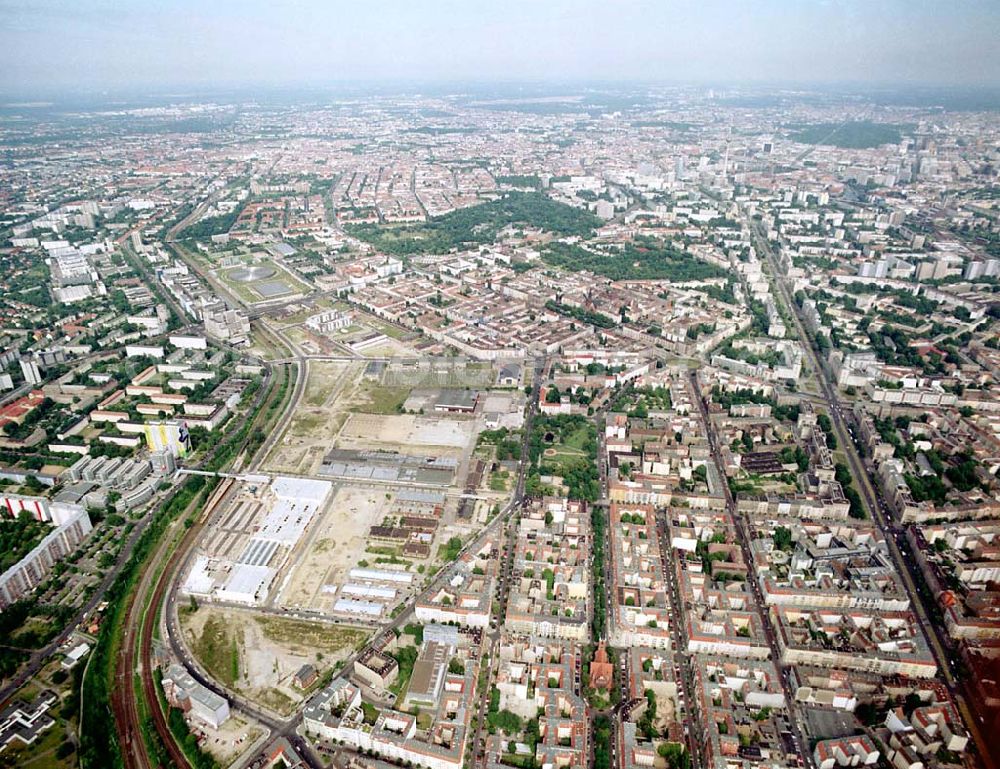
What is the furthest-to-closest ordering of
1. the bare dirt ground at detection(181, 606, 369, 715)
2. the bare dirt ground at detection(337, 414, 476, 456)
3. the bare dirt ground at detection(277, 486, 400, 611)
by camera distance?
the bare dirt ground at detection(337, 414, 476, 456) → the bare dirt ground at detection(277, 486, 400, 611) → the bare dirt ground at detection(181, 606, 369, 715)

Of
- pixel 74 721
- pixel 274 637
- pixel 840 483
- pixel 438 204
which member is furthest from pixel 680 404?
pixel 438 204

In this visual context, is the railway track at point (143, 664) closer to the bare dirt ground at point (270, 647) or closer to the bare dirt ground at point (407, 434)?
the bare dirt ground at point (270, 647)

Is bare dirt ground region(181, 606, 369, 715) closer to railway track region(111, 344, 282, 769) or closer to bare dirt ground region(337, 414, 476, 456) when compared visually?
railway track region(111, 344, 282, 769)

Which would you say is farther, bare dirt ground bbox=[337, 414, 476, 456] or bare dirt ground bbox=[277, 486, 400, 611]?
bare dirt ground bbox=[337, 414, 476, 456]

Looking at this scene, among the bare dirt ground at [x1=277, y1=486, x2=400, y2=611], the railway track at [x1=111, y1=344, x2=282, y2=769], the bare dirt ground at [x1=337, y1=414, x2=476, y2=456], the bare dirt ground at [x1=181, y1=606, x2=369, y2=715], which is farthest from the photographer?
the bare dirt ground at [x1=337, y1=414, x2=476, y2=456]

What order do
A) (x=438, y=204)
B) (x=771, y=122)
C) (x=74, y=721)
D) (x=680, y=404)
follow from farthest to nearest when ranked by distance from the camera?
1. (x=771, y=122)
2. (x=438, y=204)
3. (x=680, y=404)
4. (x=74, y=721)

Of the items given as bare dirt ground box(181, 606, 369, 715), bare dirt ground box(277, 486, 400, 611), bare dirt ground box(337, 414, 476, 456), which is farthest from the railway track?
bare dirt ground box(337, 414, 476, 456)

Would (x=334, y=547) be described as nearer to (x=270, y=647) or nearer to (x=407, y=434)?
(x=270, y=647)

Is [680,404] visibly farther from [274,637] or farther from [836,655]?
[274,637]

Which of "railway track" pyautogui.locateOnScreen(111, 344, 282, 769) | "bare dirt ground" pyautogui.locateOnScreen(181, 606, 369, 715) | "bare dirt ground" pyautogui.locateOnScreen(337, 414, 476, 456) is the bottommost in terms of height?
"railway track" pyautogui.locateOnScreen(111, 344, 282, 769)

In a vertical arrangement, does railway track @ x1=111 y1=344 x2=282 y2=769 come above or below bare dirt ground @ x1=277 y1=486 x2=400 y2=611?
below

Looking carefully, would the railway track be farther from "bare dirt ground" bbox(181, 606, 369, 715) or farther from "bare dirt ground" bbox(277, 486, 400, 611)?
"bare dirt ground" bbox(277, 486, 400, 611)
